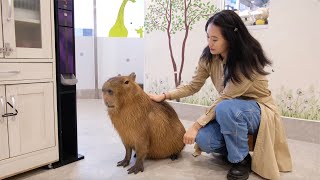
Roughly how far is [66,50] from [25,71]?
0.30 m

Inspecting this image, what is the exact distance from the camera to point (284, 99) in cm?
237

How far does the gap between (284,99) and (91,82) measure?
2.92 m

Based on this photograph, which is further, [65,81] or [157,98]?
[157,98]

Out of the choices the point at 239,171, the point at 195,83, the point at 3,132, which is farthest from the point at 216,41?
the point at 3,132

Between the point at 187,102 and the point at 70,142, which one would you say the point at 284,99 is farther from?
the point at 70,142

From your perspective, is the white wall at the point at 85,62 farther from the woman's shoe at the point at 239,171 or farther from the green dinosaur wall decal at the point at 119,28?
the woman's shoe at the point at 239,171

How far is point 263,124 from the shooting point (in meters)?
1.49

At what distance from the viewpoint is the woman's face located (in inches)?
58.9

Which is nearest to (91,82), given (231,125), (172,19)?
(172,19)

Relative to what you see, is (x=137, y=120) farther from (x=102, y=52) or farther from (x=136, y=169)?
(x=102, y=52)

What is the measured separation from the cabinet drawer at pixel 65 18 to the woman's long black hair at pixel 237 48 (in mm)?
855

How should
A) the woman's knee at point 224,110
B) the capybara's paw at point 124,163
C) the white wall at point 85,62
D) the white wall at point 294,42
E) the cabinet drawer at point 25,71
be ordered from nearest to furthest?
1. the cabinet drawer at point 25,71
2. the woman's knee at point 224,110
3. the capybara's paw at point 124,163
4. the white wall at point 294,42
5. the white wall at point 85,62

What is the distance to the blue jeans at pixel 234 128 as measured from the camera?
1.48 meters

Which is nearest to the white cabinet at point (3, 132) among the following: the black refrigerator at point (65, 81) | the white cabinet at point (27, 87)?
the white cabinet at point (27, 87)
